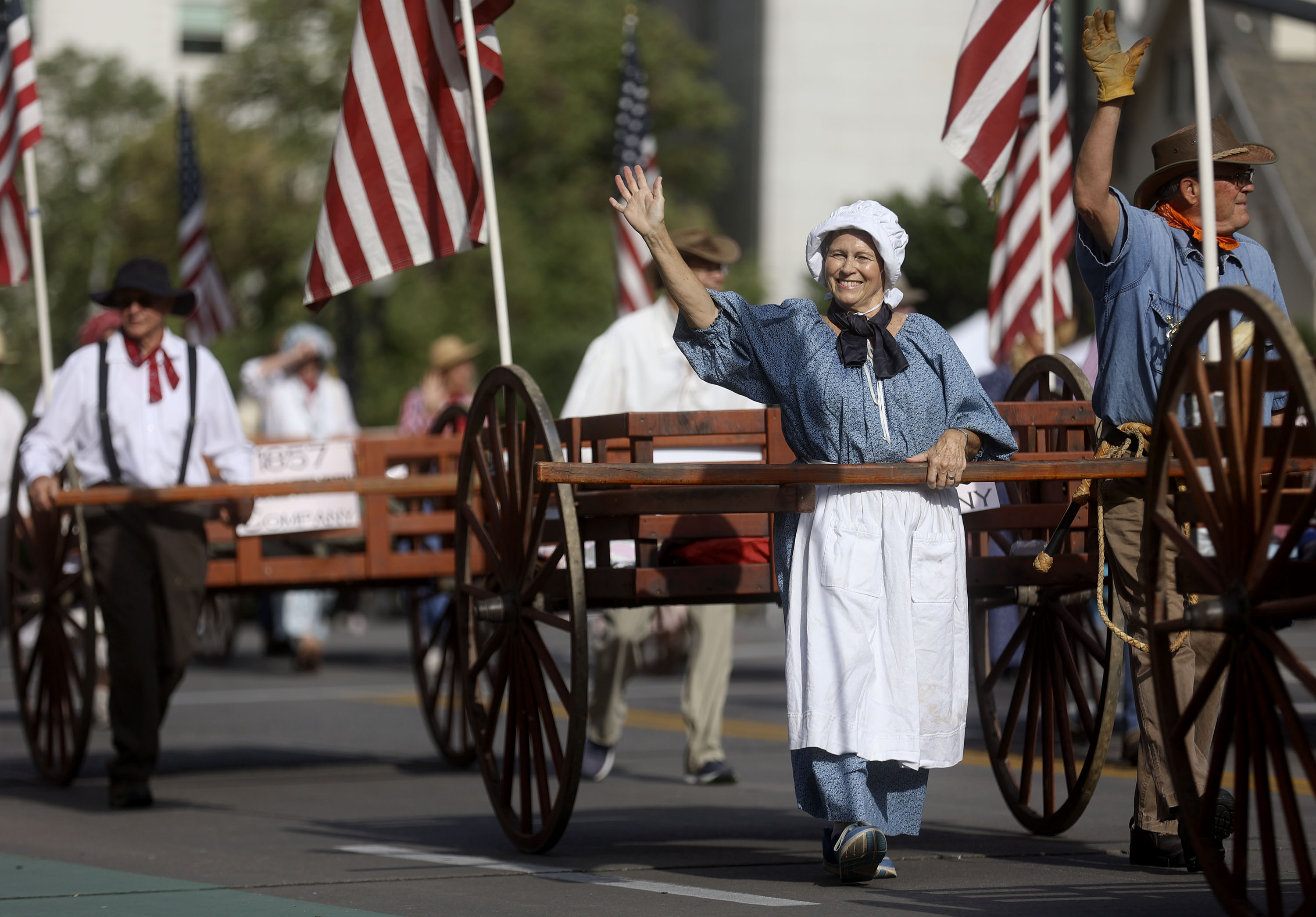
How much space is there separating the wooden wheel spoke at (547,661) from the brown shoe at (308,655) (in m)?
8.93

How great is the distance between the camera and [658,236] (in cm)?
600

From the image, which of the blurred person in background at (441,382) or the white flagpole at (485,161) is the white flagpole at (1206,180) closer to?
the white flagpole at (485,161)

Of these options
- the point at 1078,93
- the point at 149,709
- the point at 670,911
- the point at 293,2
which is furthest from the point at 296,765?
the point at 293,2

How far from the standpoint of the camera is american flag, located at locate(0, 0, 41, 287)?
10289 millimetres

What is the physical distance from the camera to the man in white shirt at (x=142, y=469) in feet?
27.6

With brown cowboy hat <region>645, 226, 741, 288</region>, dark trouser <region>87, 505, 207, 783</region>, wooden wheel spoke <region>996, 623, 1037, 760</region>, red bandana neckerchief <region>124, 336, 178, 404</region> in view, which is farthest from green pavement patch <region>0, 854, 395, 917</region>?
brown cowboy hat <region>645, 226, 741, 288</region>

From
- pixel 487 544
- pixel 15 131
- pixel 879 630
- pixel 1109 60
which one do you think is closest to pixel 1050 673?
pixel 879 630

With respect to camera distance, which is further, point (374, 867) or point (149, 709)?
point (149, 709)

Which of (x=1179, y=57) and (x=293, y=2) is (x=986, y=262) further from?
(x=293, y=2)

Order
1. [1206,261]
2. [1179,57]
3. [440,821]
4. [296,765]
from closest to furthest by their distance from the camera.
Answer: [1206,261] < [440,821] < [296,765] < [1179,57]

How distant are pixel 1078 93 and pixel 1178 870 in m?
11.1

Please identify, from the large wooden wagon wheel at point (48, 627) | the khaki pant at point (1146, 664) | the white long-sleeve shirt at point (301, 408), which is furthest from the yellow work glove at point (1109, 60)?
the white long-sleeve shirt at point (301, 408)

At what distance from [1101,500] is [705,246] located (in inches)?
130

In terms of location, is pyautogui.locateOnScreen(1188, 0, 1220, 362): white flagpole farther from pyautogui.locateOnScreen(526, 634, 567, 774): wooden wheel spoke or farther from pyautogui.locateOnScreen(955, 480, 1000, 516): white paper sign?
pyautogui.locateOnScreen(526, 634, 567, 774): wooden wheel spoke
